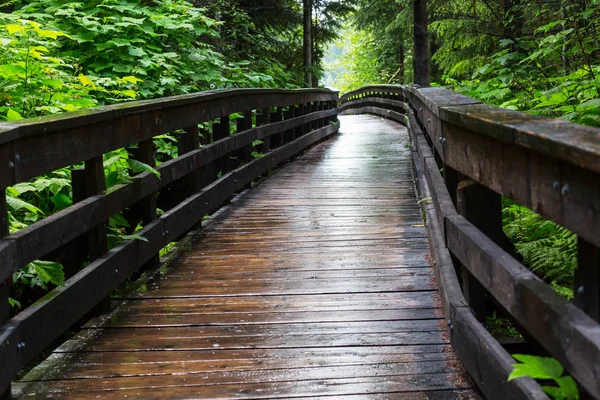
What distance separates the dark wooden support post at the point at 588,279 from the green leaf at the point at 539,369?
0.21 meters

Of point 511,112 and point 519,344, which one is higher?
point 511,112

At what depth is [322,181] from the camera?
9.72 m

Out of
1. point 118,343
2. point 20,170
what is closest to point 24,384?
point 118,343

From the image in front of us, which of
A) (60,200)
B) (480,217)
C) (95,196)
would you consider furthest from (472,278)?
(60,200)

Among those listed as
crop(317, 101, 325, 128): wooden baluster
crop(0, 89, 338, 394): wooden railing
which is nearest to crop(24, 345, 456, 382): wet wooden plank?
crop(0, 89, 338, 394): wooden railing

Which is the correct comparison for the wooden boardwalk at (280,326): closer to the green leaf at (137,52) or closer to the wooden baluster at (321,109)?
the green leaf at (137,52)

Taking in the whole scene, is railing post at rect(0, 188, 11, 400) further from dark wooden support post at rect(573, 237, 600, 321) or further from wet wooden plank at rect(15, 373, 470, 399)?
dark wooden support post at rect(573, 237, 600, 321)

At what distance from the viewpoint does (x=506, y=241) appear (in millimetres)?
4199

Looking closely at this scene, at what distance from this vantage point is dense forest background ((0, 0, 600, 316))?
4805mm

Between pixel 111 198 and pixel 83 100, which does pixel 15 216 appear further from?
pixel 83 100

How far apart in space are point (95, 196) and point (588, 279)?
2902mm

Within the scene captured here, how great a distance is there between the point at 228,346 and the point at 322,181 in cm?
608

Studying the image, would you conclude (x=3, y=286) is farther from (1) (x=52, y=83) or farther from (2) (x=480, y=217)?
(1) (x=52, y=83)

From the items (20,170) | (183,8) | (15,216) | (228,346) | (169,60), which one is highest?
(183,8)
